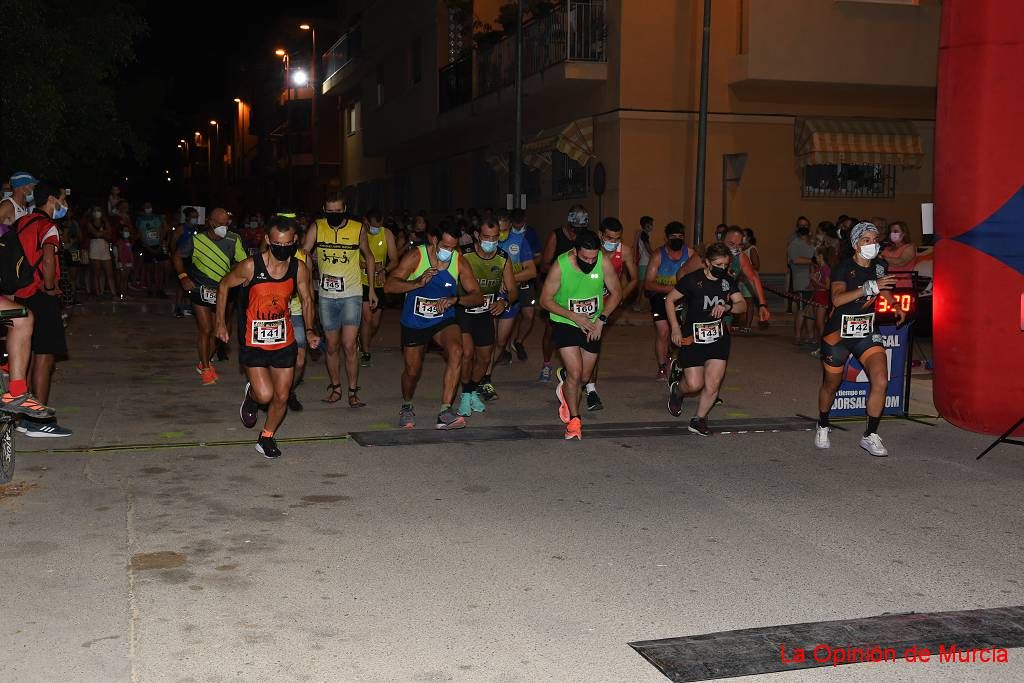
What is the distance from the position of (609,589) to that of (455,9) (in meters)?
28.5

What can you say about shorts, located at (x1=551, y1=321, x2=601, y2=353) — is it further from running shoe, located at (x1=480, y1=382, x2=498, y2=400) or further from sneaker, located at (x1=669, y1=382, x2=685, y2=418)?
running shoe, located at (x1=480, y1=382, x2=498, y2=400)

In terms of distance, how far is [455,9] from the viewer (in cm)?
3238

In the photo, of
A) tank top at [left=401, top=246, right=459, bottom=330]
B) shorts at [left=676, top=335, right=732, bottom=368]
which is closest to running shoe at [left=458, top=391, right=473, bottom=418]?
tank top at [left=401, top=246, right=459, bottom=330]

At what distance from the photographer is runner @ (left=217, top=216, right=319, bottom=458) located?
875 centimetres

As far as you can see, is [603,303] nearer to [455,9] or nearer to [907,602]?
[907,602]

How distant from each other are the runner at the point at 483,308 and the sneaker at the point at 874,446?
3.36 metres

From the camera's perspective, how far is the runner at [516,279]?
39.8 ft

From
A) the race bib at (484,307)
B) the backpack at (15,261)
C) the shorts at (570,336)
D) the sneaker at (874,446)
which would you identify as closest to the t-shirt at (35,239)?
the backpack at (15,261)

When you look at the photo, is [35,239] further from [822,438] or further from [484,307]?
[822,438]

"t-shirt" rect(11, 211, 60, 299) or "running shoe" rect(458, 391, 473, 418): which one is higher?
"t-shirt" rect(11, 211, 60, 299)

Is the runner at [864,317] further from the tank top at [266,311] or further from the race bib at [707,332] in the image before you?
the tank top at [266,311]

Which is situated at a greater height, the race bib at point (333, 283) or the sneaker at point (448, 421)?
the race bib at point (333, 283)

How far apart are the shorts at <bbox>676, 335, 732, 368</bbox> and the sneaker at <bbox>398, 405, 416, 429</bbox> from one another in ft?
7.86

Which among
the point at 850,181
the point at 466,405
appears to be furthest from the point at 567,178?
the point at 466,405
